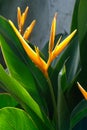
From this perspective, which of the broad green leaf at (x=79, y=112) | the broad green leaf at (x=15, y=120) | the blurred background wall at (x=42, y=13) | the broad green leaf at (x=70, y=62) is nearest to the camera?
the broad green leaf at (x=15, y=120)

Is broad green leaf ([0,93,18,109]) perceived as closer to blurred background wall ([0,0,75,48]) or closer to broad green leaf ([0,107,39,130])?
broad green leaf ([0,107,39,130])

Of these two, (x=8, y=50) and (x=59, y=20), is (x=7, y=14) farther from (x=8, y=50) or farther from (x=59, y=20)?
(x=8, y=50)

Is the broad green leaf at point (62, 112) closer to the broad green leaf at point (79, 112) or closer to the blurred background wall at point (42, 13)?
the broad green leaf at point (79, 112)

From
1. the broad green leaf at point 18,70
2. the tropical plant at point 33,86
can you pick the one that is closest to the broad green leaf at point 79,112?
the tropical plant at point 33,86

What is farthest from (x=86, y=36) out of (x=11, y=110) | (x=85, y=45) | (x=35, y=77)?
(x=11, y=110)

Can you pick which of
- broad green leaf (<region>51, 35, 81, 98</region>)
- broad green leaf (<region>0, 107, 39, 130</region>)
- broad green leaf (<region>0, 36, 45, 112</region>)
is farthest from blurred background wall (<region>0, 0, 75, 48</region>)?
broad green leaf (<region>0, 107, 39, 130</region>)

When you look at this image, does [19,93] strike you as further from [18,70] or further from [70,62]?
[70,62]
